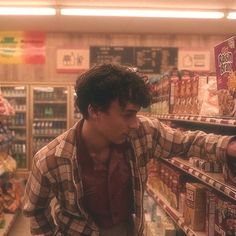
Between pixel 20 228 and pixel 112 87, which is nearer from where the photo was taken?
pixel 112 87

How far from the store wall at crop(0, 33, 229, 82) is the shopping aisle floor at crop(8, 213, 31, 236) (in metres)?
3.27

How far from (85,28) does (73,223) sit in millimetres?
6316

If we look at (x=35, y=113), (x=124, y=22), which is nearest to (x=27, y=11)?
(x=124, y=22)

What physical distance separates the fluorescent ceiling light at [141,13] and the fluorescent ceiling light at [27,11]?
221 mm

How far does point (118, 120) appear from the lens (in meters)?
1.98

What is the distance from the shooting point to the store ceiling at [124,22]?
6.10 metres

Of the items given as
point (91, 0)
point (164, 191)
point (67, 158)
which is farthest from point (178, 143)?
point (91, 0)

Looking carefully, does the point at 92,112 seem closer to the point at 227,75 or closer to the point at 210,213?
the point at 227,75

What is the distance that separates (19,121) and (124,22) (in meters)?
2.92

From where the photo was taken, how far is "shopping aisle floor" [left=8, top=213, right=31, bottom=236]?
550 centimetres

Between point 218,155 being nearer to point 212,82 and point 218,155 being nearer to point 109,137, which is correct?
point 109,137

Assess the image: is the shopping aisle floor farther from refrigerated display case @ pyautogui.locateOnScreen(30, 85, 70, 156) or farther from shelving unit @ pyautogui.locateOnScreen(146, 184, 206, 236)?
refrigerated display case @ pyautogui.locateOnScreen(30, 85, 70, 156)

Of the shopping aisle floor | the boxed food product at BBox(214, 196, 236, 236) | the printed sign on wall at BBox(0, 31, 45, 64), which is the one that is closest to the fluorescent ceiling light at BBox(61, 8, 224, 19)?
the printed sign on wall at BBox(0, 31, 45, 64)

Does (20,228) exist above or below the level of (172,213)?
below
